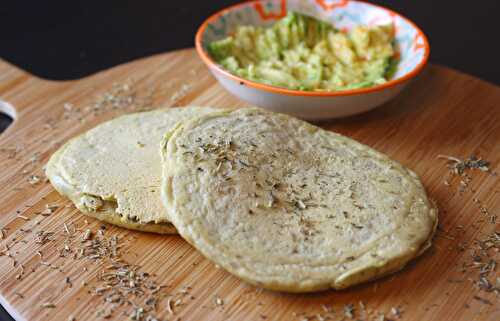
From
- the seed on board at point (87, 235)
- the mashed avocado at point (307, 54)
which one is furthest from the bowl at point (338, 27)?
the seed on board at point (87, 235)

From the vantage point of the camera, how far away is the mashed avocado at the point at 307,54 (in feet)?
11.8

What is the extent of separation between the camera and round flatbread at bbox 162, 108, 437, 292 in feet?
8.06

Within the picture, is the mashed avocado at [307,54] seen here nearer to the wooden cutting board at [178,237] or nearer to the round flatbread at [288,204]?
the wooden cutting board at [178,237]

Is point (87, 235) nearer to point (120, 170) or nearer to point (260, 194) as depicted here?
point (120, 170)

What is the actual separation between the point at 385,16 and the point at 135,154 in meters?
2.18

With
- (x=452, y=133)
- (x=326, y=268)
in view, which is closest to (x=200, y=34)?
(x=452, y=133)

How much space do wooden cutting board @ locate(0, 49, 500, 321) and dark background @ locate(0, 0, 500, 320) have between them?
0.88 m

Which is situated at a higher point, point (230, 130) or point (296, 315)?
point (230, 130)

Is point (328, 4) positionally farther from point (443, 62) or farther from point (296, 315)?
point (296, 315)

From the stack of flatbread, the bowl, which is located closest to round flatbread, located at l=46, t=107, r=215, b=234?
the stack of flatbread

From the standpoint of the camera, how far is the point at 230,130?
300 centimetres

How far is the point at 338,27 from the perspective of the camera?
4223 millimetres

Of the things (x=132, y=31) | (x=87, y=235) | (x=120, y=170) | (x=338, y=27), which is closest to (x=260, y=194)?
(x=120, y=170)

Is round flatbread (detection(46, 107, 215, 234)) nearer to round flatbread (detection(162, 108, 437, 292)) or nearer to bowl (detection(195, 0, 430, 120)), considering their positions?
round flatbread (detection(162, 108, 437, 292))
